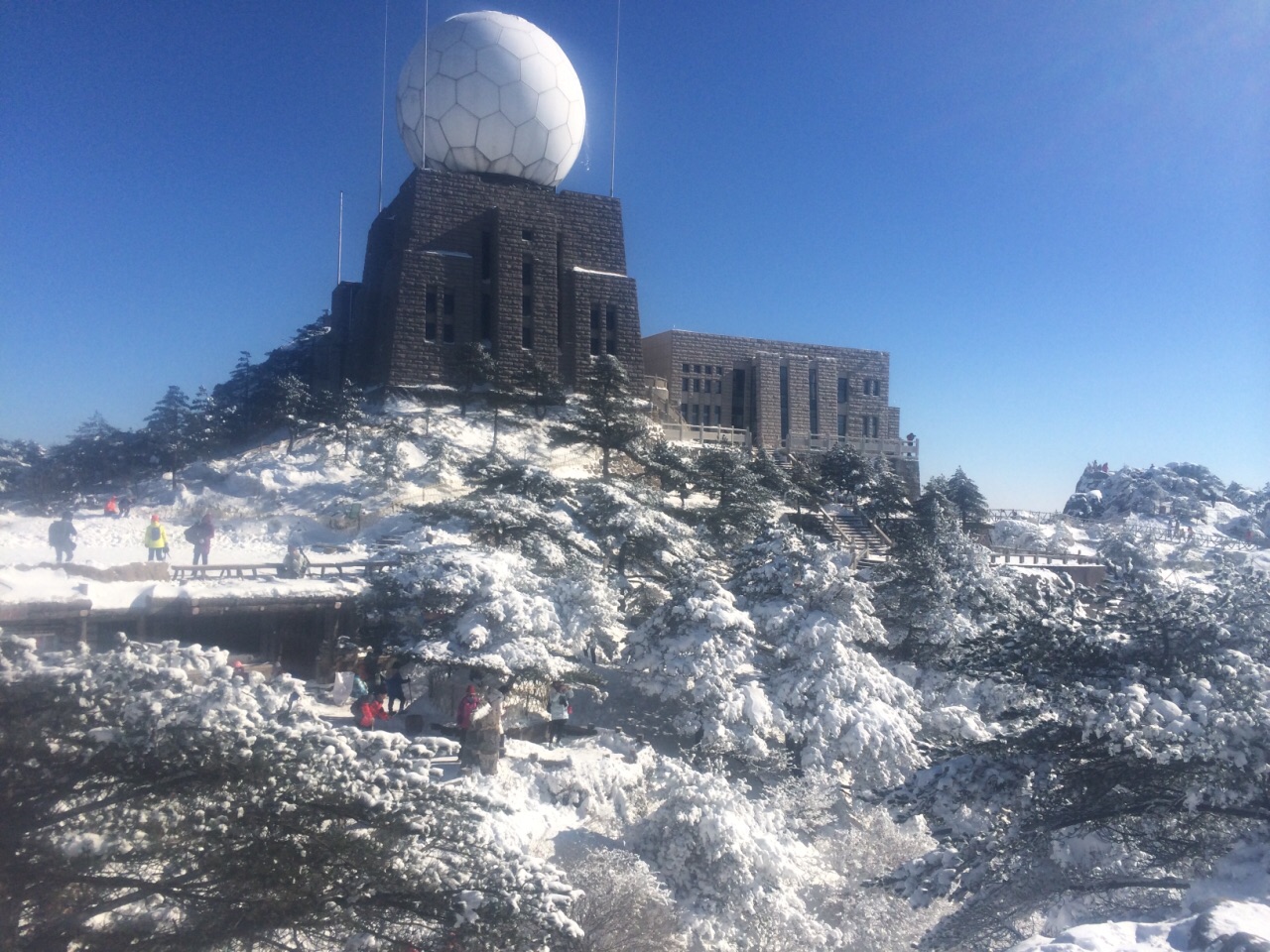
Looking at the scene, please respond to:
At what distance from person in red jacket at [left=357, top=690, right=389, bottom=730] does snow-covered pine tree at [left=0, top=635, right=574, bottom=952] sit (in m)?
5.35

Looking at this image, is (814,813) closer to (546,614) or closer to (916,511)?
(546,614)

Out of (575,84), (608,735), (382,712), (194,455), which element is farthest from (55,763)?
(575,84)

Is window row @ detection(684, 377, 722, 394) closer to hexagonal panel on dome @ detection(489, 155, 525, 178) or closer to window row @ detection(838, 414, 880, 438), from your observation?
window row @ detection(838, 414, 880, 438)

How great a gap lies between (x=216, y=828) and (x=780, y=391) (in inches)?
1340

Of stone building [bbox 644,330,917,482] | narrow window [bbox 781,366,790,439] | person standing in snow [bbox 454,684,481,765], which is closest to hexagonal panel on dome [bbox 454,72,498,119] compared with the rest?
stone building [bbox 644,330,917,482]

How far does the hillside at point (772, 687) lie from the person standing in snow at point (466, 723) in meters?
0.22

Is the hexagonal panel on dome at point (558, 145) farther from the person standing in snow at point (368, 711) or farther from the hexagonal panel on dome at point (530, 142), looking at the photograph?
the person standing in snow at point (368, 711)

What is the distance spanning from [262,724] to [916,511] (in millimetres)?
24228

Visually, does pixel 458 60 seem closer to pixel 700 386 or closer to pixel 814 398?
pixel 700 386

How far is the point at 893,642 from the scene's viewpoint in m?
17.2

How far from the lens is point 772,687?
13.1 m

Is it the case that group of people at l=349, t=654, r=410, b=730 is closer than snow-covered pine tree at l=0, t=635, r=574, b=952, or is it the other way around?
snow-covered pine tree at l=0, t=635, r=574, b=952

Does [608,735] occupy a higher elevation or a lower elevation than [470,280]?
lower

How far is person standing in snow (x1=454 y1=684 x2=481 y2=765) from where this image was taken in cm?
1065
